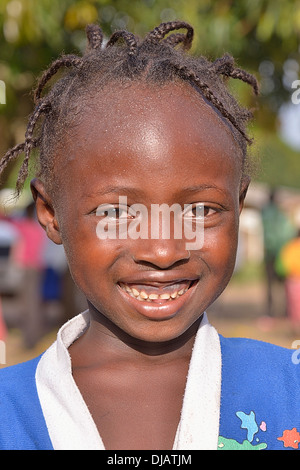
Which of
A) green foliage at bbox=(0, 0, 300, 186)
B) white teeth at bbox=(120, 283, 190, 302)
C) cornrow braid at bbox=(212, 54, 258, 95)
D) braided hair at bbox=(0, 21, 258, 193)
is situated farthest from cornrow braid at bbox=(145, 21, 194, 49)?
green foliage at bbox=(0, 0, 300, 186)

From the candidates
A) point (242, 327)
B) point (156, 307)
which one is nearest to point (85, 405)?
point (156, 307)

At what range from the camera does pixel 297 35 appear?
5164mm

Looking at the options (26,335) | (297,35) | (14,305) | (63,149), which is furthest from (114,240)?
(14,305)

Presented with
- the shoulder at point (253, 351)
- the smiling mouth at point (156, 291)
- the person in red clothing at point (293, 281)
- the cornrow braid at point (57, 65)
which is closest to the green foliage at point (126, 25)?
the person in red clothing at point (293, 281)

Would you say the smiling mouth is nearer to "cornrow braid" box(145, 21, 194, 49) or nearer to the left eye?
the left eye

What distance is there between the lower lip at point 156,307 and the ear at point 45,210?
30 cm

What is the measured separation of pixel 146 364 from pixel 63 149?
558 millimetres

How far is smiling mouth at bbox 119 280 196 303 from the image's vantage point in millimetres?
1414

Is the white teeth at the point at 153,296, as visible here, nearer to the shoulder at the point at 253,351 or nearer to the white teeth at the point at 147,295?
the white teeth at the point at 147,295

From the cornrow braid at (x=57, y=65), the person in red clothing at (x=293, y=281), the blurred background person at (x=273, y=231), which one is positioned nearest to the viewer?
the cornrow braid at (x=57, y=65)

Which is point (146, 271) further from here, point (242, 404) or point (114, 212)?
point (242, 404)

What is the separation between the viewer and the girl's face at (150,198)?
136 centimetres

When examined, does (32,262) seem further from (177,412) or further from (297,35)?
(177,412)
